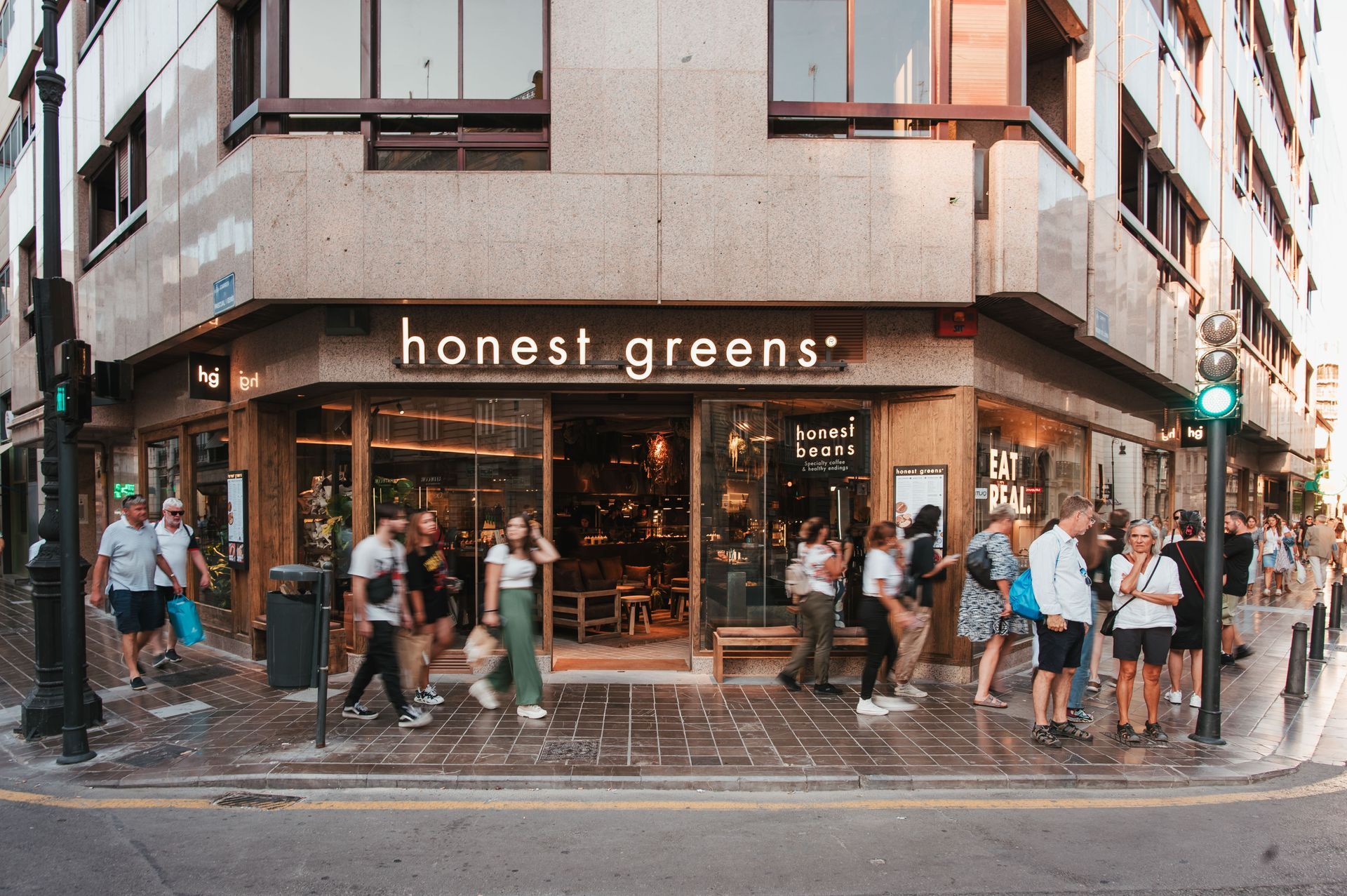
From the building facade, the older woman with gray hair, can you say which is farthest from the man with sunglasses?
the older woman with gray hair

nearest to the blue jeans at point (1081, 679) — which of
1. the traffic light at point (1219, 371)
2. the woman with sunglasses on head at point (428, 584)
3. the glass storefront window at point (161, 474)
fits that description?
the traffic light at point (1219, 371)

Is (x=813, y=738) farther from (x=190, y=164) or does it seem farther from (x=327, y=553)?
(x=190, y=164)

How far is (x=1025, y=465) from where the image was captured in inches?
418

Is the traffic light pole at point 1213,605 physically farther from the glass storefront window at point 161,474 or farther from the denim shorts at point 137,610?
the glass storefront window at point 161,474

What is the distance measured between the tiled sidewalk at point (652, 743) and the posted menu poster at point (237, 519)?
1778 millimetres

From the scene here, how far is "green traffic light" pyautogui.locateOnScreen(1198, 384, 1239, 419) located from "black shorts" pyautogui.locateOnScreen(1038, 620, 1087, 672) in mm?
2311

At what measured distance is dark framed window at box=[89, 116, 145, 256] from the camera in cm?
1266

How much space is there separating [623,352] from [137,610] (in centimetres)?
579

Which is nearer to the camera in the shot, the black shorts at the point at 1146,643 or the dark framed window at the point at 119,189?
the black shorts at the point at 1146,643

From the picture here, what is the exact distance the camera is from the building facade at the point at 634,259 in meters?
8.46

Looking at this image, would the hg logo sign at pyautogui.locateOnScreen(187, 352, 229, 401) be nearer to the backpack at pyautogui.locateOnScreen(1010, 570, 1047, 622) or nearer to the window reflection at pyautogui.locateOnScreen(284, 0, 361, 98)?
the window reflection at pyautogui.locateOnScreen(284, 0, 361, 98)

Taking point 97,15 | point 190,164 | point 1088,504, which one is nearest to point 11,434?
point 97,15

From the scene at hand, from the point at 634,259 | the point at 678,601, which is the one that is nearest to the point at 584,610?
the point at 678,601

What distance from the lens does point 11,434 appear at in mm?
19156
